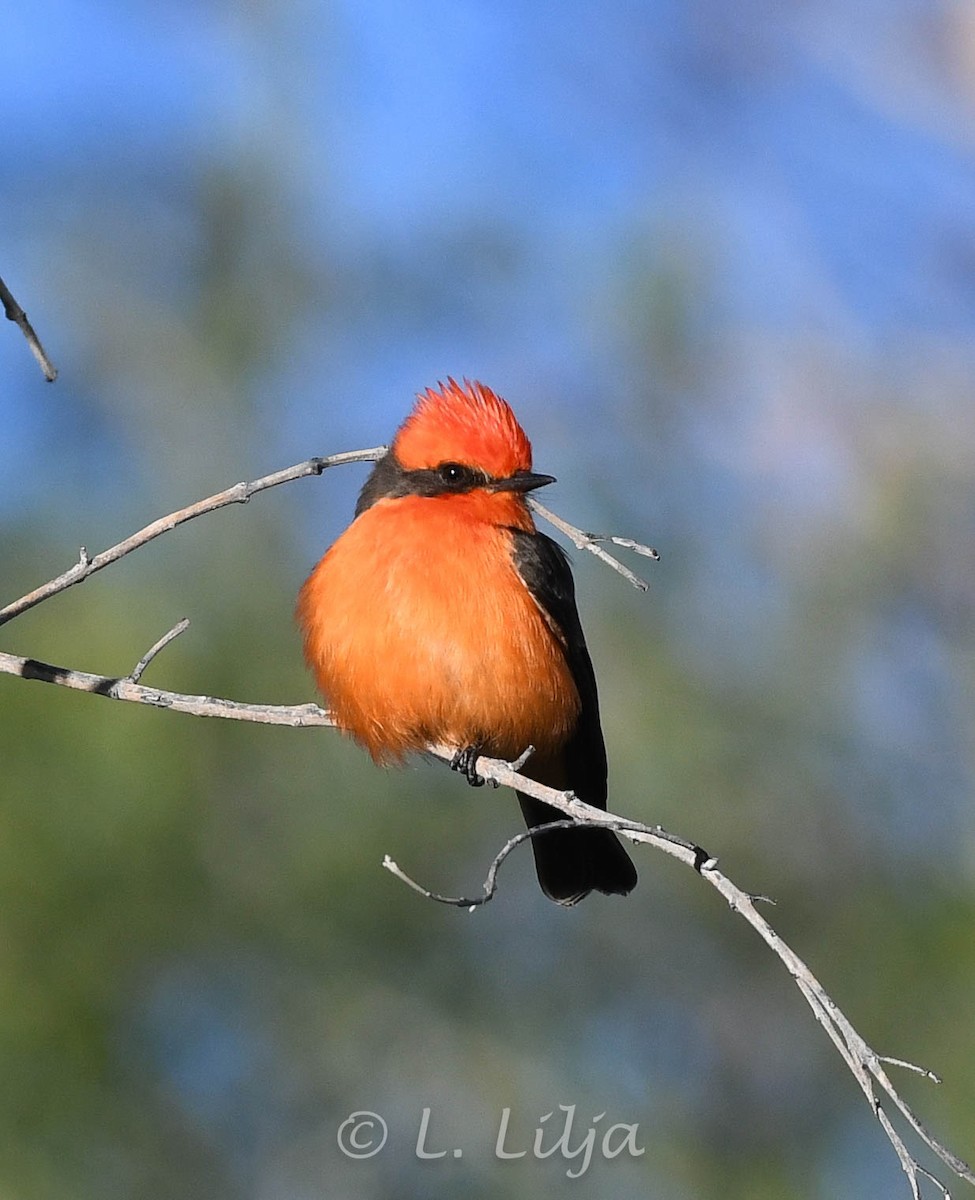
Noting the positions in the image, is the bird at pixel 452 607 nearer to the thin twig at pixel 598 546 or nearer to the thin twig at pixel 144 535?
the thin twig at pixel 598 546

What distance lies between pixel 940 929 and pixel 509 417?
4567mm

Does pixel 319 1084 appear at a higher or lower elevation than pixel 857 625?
lower

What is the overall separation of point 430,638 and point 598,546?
1.01 m

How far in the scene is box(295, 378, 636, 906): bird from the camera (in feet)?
15.9

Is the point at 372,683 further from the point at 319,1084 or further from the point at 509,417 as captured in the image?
the point at 319,1084

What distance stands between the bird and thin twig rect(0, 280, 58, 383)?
1.76 metres

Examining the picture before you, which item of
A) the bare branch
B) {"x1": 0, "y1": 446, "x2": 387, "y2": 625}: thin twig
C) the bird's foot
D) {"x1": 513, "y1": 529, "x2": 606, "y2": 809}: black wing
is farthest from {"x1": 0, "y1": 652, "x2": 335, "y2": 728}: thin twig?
{"x1": 513, "y1": 529, "x2": 606, "y2": 809}: black wing

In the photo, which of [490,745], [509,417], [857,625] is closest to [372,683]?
[490,745]

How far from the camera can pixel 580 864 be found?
18.7 feet

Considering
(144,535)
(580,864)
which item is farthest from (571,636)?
(144,535)

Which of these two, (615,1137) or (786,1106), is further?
(786,1106)

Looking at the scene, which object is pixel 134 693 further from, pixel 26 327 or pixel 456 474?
pixel 456 474

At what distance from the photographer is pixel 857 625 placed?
1041cm

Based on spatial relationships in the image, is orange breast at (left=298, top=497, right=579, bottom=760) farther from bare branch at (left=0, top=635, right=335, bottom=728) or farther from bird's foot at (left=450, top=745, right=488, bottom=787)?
bare branch at (left=0, top=635, right=335, bottom=728)
